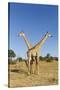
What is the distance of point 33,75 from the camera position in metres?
2.71

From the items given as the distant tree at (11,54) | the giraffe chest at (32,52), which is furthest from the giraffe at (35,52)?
the distant tree at (11,54)

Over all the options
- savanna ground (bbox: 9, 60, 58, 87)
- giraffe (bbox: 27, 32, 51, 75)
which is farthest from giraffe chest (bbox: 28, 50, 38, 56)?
savanna ground (bbox: 9, 60, 58, 87)

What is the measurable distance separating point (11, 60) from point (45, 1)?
77 cm

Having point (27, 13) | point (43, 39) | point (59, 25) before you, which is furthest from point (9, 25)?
point (59, 25)

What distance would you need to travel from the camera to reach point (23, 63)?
2678 mm

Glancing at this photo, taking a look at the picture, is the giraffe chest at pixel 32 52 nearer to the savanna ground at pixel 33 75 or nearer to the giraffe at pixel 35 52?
the giraffe at pixel 35 52

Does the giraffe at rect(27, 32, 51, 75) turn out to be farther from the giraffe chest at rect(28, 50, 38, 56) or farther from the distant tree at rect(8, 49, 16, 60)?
the distant tree at rect(8, 49, 16, 60)

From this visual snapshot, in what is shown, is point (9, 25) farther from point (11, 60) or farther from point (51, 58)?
point (51, 58)

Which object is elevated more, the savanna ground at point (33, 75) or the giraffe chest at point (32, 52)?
the giraffe chest at point (32, 52)

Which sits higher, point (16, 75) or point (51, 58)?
point (51, 58)

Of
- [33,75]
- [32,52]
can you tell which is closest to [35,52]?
[32,52]

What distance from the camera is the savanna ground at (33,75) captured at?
264 cm

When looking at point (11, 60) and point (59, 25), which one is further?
point (59, 25)

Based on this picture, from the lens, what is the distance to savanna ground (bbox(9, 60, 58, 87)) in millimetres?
2643
